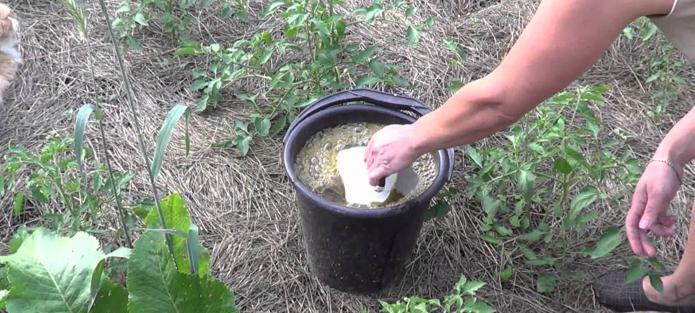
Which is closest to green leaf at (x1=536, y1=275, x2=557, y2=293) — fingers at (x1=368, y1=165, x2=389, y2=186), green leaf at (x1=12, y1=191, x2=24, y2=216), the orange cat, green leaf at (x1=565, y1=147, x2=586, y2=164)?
green leaf at (x1=565, y1=147, x2=586, y2=164)

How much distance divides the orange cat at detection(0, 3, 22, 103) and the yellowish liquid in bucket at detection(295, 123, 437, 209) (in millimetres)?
1406

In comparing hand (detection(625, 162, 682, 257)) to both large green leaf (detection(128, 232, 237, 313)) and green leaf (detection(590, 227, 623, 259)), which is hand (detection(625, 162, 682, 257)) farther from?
large green leaf (detection(128, 232, 237, 313))

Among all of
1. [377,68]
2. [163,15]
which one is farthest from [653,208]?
[163,15]

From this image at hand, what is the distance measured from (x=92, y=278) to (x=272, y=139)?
125cm

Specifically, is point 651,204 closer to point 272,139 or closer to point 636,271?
point 636,271

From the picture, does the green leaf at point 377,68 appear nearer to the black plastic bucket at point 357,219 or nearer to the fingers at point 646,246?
the black plastic bucket at point 357,219

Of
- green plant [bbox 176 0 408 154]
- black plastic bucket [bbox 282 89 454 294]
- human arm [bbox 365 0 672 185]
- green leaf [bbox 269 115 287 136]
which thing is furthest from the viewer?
green leaf [bbox 269 115 287 136]

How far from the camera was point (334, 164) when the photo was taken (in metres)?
2.00

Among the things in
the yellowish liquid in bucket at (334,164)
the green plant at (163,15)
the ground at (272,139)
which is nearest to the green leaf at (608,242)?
the ground at (272,139)

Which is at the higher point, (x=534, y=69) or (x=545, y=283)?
(x=534, y=69)

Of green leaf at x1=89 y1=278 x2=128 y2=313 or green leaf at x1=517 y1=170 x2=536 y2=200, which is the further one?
green leaf at x1=517 y1=170 x2=536 y2=200

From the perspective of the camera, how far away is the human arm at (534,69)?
1.29m

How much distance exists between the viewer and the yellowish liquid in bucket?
1939mm

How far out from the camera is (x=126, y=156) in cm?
257
